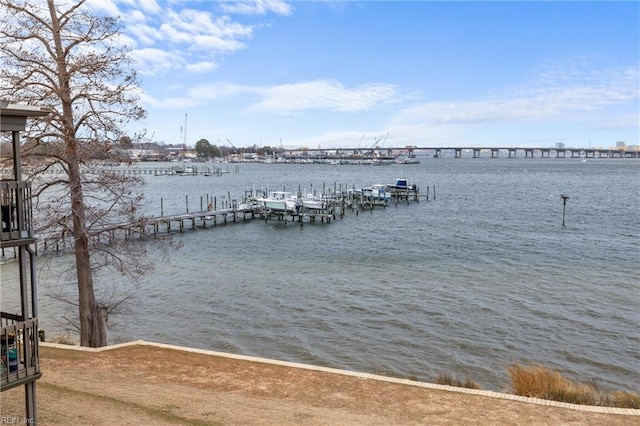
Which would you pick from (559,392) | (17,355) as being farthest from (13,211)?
(559,392)

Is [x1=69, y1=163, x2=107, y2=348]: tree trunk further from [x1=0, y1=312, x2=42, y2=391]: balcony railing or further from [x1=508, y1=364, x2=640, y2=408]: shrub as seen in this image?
[x1=508, y1=364, x2=640, y2=408]: shrub

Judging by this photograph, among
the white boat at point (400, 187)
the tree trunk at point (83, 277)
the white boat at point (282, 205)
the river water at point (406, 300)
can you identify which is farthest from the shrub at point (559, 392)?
the white boat at point (400, 187)

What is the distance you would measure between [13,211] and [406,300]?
64.3 ft

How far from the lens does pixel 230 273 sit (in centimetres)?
3112

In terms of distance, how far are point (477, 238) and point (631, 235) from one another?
1316 centimetres

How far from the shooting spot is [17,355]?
7.39m

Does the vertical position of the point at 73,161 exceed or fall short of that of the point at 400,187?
it exceeds it

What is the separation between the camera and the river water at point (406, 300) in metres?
18.3

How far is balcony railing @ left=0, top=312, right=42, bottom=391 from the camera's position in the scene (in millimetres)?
7211

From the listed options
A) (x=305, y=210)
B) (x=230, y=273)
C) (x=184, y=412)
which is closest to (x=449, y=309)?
(x=230, y=273)

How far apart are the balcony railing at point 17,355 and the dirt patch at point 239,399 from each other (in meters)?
1.39

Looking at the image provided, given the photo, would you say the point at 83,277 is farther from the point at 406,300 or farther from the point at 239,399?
the point at 406,300

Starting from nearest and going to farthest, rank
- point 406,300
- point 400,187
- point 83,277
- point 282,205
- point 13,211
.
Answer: point 13,211
point 83,277
point 406,300
point 282,205
point 400,187

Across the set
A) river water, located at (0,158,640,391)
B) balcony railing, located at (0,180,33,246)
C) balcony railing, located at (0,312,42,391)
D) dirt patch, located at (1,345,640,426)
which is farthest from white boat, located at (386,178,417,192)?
balcony railing, located at (0,180,33,246)
